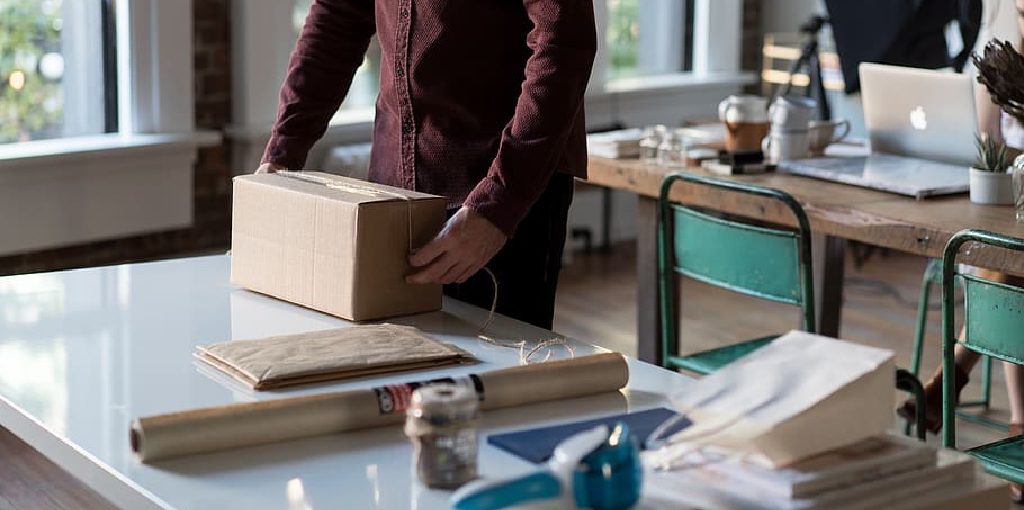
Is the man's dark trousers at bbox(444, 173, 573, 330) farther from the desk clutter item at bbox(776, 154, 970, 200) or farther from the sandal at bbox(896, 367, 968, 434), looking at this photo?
the sandal at bbox(896, 367, 968, 434)

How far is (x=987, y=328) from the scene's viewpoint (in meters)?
2.37

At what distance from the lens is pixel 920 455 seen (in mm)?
1313

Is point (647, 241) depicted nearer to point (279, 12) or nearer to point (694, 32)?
point (279, 12)

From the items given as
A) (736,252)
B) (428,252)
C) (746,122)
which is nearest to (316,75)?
(428,252)

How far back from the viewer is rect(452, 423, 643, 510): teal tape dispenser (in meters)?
1.17

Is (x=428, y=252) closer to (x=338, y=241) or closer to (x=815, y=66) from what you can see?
(x=338, y=241)

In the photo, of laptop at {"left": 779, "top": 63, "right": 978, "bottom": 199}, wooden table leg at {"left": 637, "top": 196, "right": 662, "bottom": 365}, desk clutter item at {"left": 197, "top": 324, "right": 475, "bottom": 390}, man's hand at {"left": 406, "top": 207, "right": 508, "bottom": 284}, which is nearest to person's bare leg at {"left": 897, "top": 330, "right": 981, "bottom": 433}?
laptop at {"left": 779, "top": 63, "right": 978, "bottom": 199}

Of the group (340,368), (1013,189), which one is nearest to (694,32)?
(1013,189)

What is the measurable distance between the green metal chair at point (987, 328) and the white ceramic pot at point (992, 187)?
589mm

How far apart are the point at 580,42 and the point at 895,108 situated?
5.43ft

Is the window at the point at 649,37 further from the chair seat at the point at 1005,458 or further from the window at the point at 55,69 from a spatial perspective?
the chair seat at the point at 1005,458

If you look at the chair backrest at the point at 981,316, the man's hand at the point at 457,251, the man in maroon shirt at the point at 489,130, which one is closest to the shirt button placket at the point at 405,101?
the man in maroon shirt at the point at 489,130

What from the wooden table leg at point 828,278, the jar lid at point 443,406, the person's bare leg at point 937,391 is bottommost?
the person's bare leg at point 937,391

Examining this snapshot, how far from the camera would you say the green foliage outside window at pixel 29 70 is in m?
4.27
